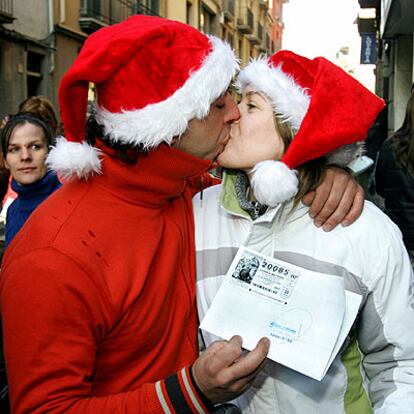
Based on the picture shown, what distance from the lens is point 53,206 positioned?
62.8 inches

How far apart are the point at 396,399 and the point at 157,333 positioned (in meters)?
0.71

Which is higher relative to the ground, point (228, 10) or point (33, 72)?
point (228, 10)

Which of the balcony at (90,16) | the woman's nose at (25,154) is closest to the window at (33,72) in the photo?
the balcony at (90,16)

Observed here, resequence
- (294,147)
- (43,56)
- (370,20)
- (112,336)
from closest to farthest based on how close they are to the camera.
→ 1. (112,336)
2. (294,147)
3. (43,56)
4. (370,20)

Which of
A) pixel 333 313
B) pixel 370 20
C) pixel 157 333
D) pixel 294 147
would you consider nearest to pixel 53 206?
pixel 157 333

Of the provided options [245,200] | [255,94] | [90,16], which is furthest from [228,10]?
[245,200]

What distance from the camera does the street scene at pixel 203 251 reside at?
1.45 m

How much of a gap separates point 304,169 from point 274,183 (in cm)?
20

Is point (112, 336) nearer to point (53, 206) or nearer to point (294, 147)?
point (53, 206)

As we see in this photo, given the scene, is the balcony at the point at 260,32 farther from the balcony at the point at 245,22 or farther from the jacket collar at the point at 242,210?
the jacket collar at the point at 242,210

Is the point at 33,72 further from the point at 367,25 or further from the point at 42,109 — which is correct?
the point at 42,109

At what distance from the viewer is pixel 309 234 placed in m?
1.70

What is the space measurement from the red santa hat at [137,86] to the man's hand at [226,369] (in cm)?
60

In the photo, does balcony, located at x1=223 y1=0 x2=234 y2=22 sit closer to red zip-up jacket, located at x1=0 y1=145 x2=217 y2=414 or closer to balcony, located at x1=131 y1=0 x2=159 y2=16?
balcony, located at x1=131 y1=0 x2=159 y2=16
